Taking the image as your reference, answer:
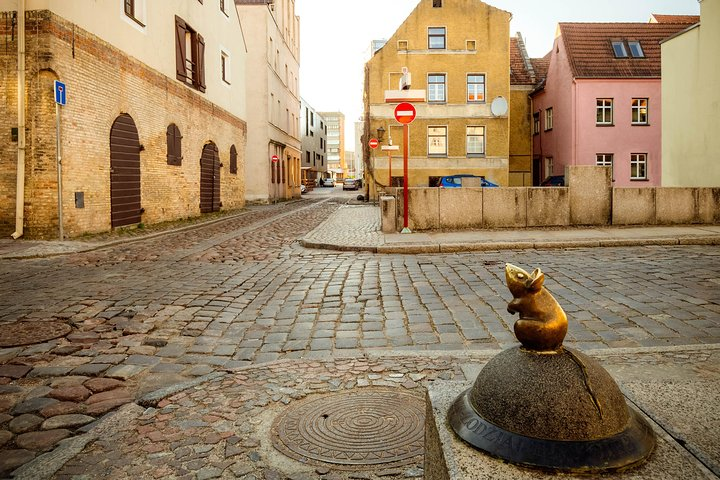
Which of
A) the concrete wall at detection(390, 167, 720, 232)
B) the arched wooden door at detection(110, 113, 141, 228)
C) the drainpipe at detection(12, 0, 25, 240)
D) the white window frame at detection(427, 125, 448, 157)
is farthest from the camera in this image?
the white window frame at detection(427, 125, 448, 157)

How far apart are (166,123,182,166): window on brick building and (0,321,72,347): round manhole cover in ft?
48.9

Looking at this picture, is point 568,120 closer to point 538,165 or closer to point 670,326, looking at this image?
point 538,165

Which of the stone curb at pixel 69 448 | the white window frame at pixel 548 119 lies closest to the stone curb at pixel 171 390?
the stone curb at pixel 69 448

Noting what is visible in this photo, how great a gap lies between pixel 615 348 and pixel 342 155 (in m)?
160

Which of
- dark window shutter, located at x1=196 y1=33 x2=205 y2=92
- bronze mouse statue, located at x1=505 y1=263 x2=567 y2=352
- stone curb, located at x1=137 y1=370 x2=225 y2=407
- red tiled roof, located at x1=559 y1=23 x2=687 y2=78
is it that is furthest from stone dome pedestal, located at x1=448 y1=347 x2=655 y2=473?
red tiled roof, located at x1=559 y1=23 x2=687 y2=78

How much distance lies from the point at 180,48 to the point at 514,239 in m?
15.0

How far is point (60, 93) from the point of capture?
12.6m

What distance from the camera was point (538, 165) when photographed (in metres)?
38.4

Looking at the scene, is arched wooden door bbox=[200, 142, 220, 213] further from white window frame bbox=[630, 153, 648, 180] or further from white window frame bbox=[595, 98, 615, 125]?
white window frame bbox=[630, 153, 648, 180]

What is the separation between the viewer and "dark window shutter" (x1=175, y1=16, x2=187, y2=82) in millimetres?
20578

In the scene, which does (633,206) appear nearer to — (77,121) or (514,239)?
(514,239)

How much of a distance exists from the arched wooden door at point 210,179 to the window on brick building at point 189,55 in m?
2.68

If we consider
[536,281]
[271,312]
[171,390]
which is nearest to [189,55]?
[271,312]

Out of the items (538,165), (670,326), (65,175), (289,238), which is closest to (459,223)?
(289,238)
